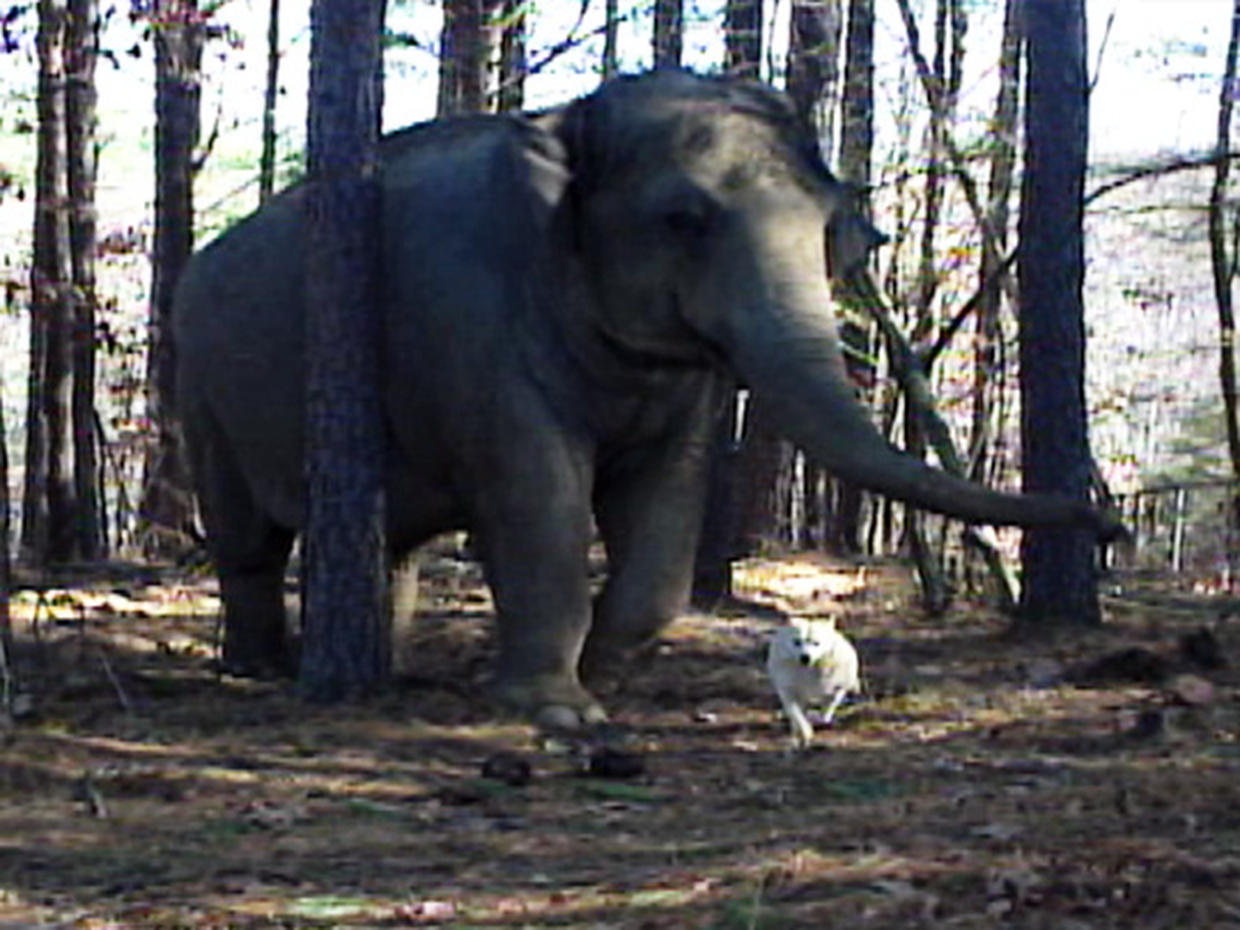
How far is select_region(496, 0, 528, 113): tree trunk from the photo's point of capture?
21106mm

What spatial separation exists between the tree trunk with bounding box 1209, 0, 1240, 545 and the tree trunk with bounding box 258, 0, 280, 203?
1058 centimetres

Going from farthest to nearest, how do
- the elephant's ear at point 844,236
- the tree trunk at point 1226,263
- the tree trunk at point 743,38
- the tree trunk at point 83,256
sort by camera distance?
the tree trunk at point 1226,263, the tree trunk at point 83,256, the tree trunk at point 743,38, the elephant's ear at point 844,236

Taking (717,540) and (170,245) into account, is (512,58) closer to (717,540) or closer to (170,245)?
(170,245)

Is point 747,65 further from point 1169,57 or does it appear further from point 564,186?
point 1169,57

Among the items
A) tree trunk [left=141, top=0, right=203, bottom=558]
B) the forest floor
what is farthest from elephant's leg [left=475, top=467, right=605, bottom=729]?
tree trunk [left=141, top=0, right=203, bottom=558]

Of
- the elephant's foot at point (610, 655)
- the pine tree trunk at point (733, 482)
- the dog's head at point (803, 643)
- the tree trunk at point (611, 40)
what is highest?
the tree trunk at point (611, 40)

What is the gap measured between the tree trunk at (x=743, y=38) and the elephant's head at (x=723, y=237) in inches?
260

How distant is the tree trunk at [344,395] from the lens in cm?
949

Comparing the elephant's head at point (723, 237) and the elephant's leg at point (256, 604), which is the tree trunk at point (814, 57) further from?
the elephant's head at point (723, 237)

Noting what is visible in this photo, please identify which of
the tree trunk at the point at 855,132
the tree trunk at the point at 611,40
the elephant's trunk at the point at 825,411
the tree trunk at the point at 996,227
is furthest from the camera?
the tree trunk at the point at 611,40

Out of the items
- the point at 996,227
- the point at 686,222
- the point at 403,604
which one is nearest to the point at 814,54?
the point at 403,604

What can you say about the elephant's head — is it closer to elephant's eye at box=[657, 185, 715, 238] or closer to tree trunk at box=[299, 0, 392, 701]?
elephant's eye at box=[657, 185, 715, 238]

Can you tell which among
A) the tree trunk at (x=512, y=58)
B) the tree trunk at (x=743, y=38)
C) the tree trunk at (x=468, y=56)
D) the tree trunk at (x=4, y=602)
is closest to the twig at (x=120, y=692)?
the tree trunk at (x=4, y=602)

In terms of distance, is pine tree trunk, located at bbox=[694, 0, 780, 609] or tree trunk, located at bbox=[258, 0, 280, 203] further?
tree trunk, located at bbox=[258, 0, 280, 203]
